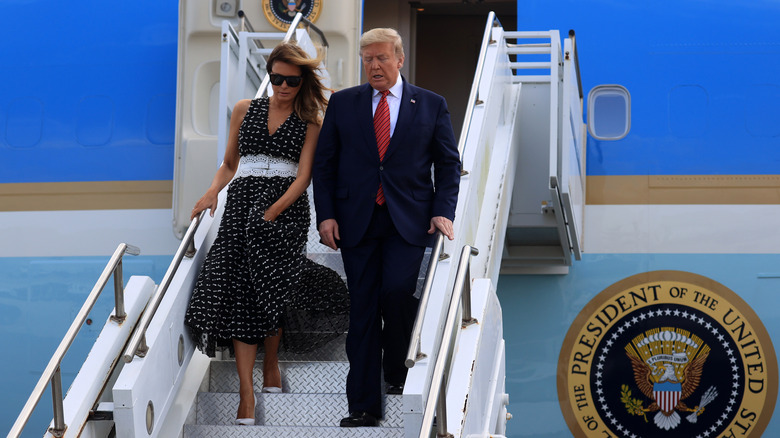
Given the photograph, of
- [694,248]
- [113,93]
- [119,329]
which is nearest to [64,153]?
[113,93]

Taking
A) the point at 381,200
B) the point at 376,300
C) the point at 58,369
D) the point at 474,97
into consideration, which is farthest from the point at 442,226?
the point at 58,369

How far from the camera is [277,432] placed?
3316mm

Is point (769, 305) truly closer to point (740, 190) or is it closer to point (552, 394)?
point (740, 190)

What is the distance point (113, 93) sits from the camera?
21.0ft

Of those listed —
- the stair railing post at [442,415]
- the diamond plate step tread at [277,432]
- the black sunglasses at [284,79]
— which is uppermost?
the black sunglasses at [284,79]

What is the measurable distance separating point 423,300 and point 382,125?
0.79 m

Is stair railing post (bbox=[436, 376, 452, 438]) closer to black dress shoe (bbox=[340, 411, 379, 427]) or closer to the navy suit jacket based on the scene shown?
black dress shoe (bbox=[340, 411, 379, 427])

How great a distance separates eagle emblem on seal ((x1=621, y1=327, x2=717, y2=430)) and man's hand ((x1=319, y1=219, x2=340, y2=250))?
3.18 metres

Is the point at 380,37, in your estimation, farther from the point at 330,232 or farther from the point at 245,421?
the point at 245,421

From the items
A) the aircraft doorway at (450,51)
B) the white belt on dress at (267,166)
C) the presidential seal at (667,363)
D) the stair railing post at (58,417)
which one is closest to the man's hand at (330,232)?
the white belt on dress at (267,166)

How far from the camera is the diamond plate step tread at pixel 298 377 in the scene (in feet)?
12.2

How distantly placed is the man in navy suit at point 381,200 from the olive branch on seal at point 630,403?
113 inches

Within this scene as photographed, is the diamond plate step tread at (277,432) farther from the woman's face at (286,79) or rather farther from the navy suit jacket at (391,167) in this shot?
the woman's face at (286,79)

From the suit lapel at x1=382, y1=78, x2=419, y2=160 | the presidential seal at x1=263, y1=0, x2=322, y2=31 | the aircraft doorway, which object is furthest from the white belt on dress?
the aircraft doorway
